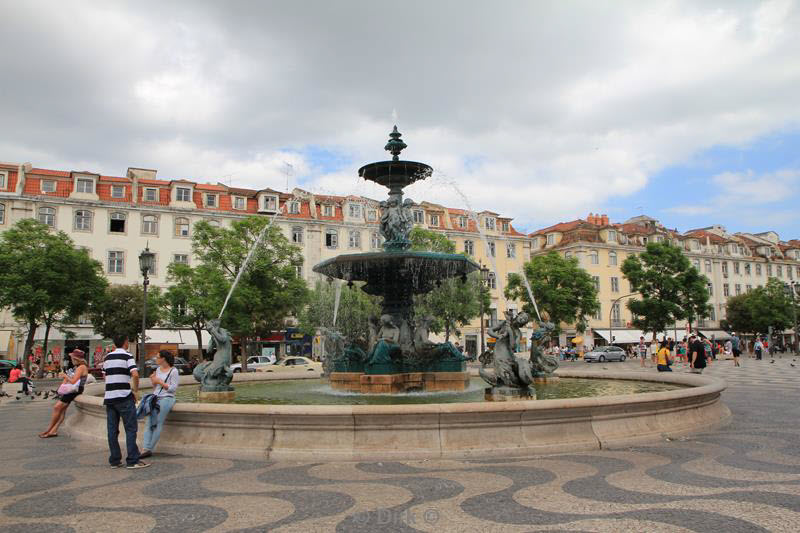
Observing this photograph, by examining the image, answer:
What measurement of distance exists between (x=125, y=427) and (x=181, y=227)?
4141 cm

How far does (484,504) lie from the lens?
196 inches

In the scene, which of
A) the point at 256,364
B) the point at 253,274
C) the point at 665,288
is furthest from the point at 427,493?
the point at 665,288

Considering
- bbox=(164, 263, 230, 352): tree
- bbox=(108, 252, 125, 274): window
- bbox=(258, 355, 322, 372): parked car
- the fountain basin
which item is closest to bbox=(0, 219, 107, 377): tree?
bbox=(164, 263, 230, 352): tree

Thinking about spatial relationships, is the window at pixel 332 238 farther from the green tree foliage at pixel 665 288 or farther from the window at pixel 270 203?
the green tree foliage at pixel 665 288

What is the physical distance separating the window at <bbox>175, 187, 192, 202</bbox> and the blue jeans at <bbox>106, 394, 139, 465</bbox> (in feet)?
137

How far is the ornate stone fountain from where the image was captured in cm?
1183

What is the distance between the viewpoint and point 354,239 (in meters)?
50.8

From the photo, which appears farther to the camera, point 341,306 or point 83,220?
point 83,220

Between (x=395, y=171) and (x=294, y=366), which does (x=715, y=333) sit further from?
(x=395, y=171)

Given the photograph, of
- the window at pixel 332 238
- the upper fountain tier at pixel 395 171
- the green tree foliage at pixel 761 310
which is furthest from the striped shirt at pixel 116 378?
the green tree foliage at pixel 761 310

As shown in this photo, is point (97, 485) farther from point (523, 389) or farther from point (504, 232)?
point (504, 232)

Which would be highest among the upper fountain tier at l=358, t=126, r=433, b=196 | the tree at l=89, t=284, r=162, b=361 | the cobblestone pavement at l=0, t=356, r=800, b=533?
the upper fountain tier at l=358, t=126, r=433, b=196

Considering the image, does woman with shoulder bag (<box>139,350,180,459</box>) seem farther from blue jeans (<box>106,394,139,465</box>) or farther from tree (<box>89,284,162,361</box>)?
tree (<box>89,284,162,361</box>)

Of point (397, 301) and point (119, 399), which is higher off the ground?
point (397, 301)
